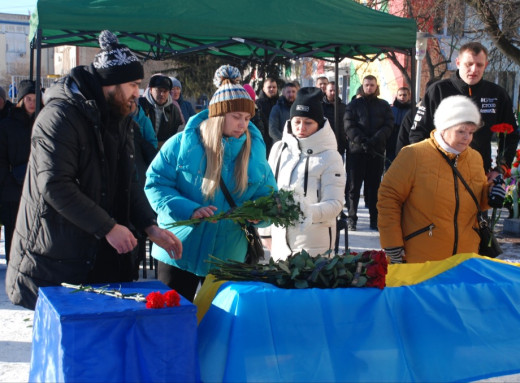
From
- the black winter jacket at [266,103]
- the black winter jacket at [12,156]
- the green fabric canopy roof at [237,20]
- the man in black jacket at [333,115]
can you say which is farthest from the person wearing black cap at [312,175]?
the man in black jacket at [333,115]

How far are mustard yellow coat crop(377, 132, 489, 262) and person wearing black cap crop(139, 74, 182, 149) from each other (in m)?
3.71

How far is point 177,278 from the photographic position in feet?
12.7

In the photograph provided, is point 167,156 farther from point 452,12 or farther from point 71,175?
point 452,12

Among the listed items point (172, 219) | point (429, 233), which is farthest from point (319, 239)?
point (172, 219)

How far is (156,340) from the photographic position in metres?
2.61

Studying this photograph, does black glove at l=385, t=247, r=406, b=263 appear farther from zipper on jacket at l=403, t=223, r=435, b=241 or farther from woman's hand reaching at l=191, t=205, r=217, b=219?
woman's hand reaching at l=191, t=205, r=217, b=219

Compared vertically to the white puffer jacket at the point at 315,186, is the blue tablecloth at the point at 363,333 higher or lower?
lower

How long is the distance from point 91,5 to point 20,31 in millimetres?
55763

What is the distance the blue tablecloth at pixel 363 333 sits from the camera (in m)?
2.84

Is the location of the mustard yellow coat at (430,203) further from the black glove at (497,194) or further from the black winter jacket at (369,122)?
the black winter jacket at (369,122)

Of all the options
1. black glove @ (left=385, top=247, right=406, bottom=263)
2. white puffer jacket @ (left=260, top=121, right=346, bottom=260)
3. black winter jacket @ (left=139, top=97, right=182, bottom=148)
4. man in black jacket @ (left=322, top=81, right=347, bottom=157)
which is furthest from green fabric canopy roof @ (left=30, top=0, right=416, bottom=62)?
black glove @ (left=385, top=247, right=406, bottom=263)

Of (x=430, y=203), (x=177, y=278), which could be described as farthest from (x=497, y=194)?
(x=177, y=278)

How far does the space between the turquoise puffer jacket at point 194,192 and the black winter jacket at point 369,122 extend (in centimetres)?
578

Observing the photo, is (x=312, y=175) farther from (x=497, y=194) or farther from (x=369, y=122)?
(x=369, y=122)
